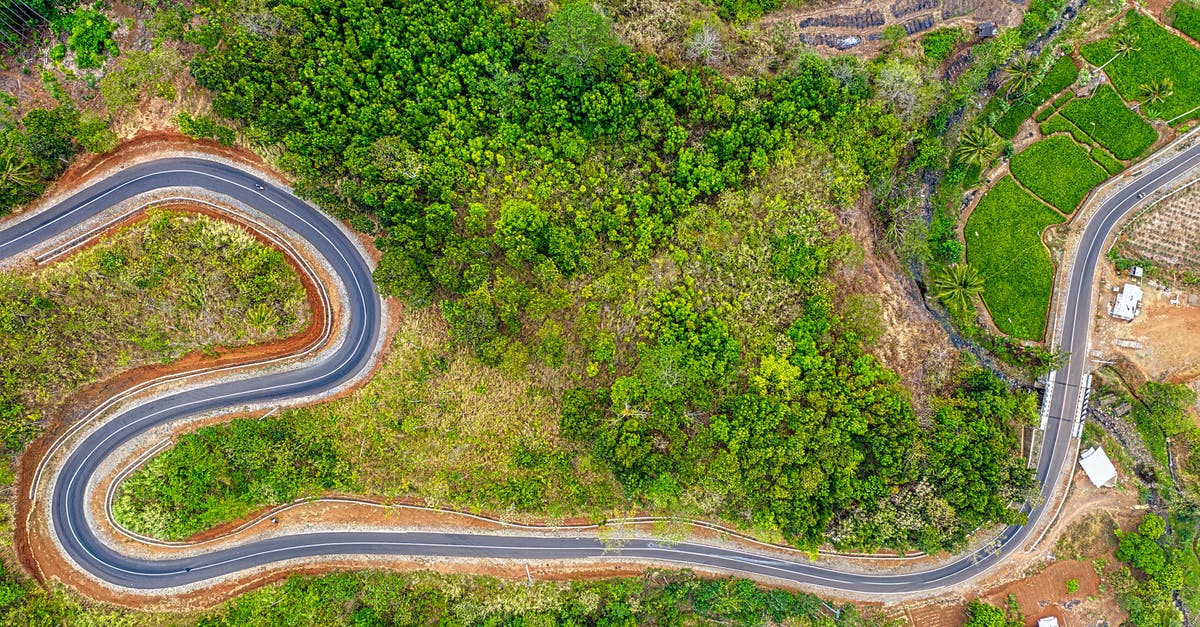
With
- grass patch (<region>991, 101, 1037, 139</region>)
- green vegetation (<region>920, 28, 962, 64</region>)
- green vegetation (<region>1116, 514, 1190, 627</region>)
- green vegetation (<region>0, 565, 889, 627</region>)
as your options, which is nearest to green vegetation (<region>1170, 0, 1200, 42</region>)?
grass patch (<region>991, 101, 1037, 139</region>)

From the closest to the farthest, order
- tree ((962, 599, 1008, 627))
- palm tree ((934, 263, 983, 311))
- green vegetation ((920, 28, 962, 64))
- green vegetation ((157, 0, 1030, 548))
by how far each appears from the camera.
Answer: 1. green vegetation ((157, 0, 1030, 548))
2. tree ((962, 599, 1008, 627))
3. green vegetation ((920, 28, 962, 64))
4. palm tree ((934, 263, 983, 311))

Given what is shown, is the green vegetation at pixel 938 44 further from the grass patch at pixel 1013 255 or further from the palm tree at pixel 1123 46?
the palm tree at pixel 1123 46

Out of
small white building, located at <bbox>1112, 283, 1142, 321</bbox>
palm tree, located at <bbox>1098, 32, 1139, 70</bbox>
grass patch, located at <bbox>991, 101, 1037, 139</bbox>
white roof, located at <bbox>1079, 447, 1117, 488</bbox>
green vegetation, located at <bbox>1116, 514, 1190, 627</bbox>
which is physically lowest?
green vegetation, located at <bbox>1116, 514, 1190, 627</bbox>

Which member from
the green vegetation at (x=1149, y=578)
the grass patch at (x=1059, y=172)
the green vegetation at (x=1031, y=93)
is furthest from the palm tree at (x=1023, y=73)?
the green vegetation at (x=1149, y=578)

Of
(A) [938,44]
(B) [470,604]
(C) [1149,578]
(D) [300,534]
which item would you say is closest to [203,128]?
(D) [300,534]

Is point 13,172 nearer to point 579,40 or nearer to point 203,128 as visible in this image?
point 203,128

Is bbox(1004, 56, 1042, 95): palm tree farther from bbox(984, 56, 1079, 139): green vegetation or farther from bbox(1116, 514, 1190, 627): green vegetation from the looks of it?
bbox(1116, 514, 1190, 627): green vegetation

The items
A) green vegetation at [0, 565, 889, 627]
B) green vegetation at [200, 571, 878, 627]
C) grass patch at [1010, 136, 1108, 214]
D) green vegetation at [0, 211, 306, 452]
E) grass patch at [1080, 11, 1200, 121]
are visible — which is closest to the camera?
green vegetation at [0, 211, 306, 452]
